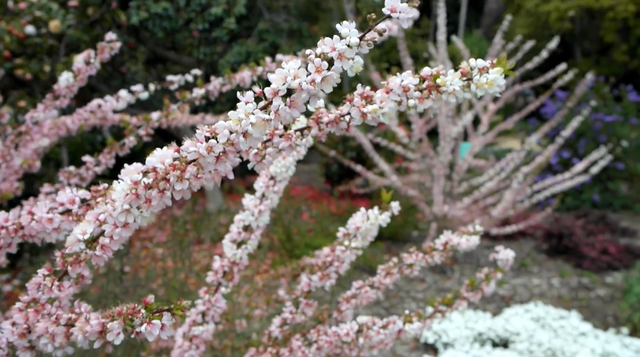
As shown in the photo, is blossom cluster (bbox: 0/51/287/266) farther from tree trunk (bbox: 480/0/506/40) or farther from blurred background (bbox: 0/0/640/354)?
tree trunk (bbox: 480/0/506/40)

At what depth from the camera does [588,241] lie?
5273 millimetres

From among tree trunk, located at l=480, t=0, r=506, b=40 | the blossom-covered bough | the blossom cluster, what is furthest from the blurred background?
tree trunk, located at l=480, t=0, r=506, b=40

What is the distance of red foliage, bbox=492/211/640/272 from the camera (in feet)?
16.6

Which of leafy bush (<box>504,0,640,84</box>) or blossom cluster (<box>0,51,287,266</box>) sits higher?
leafy bush (<box>504,0,640,84</box>)

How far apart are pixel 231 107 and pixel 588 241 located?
408cm

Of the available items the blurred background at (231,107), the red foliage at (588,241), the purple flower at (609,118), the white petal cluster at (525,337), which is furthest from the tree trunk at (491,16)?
the white petal cluster at (525,337)

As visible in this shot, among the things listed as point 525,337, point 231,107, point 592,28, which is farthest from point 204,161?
point 592,28

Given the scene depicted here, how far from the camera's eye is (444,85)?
57.8 inches

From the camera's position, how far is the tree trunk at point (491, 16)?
13656 mm

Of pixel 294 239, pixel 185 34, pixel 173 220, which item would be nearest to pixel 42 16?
pixel 185 34

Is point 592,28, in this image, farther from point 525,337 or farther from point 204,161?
point 204,161

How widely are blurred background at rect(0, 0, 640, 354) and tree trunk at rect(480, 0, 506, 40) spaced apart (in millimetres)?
6001

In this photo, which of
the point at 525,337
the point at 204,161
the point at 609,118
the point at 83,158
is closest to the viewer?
the point at 204,161

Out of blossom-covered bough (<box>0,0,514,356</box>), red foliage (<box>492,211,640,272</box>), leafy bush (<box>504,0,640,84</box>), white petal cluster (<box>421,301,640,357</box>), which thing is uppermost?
leafy bush (<box>504,0,640,84</box>)
